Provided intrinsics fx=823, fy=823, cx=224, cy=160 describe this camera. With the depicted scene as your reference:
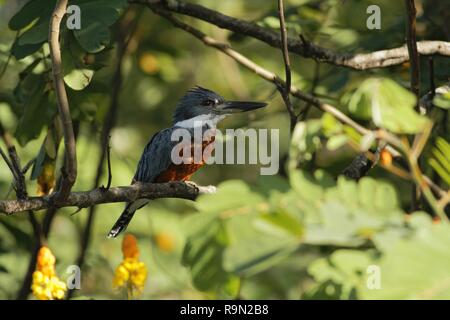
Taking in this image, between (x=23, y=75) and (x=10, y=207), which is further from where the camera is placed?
(x=23, y=75)

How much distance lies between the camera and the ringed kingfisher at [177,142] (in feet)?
19.1

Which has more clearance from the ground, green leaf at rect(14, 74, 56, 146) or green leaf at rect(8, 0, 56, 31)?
green leaf at rect(8, 0, 56, 31)

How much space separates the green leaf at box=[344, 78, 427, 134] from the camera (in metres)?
2.36

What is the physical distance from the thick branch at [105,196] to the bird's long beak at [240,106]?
63.1 inches

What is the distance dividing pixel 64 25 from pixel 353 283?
236 cm

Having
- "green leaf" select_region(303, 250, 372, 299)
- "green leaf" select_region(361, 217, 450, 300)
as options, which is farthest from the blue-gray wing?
"green leaf" select_region(361, 217, 450, 300)

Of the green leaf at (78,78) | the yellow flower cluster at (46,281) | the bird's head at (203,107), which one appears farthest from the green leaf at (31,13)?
the bird's head at (203,107)

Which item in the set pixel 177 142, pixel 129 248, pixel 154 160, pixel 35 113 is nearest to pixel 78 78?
pixel 35 113

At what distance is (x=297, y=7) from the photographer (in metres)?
5.60

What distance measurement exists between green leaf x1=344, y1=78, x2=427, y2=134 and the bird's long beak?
3473 mm

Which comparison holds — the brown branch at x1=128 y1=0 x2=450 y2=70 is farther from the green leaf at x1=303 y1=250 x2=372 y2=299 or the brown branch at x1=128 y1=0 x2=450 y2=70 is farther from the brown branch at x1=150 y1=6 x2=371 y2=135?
the green leaf at x1=303 y1=250 x2=372 y2=299

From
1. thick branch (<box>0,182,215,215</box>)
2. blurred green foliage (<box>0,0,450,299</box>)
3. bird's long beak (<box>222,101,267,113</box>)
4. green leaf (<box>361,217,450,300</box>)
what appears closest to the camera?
green leaf (<box>361,217,450,300</box>)
